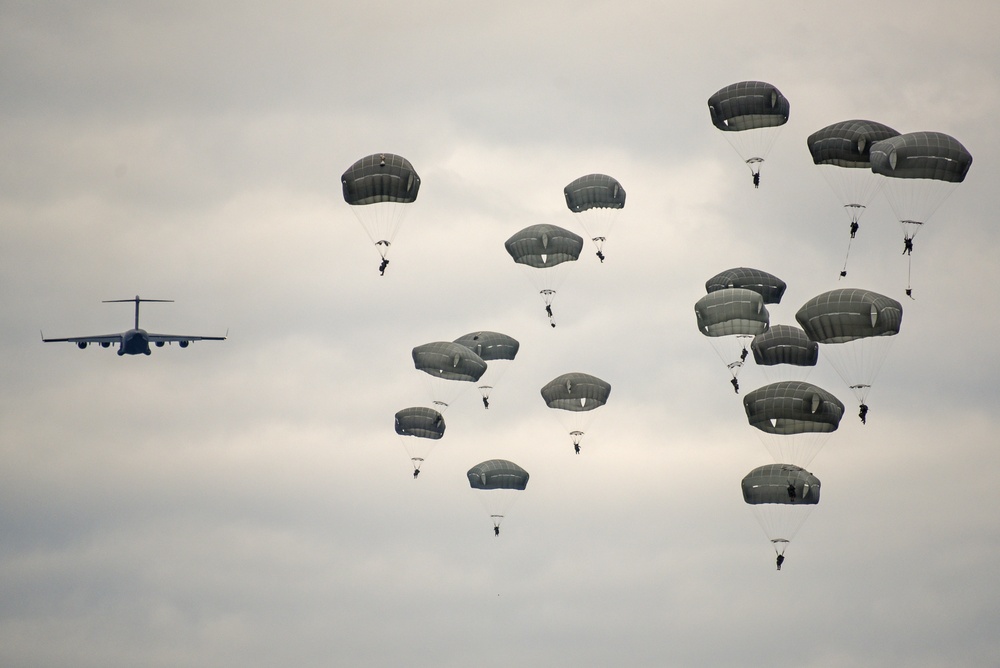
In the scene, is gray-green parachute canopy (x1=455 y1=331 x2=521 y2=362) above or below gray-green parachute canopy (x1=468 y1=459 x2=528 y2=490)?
above

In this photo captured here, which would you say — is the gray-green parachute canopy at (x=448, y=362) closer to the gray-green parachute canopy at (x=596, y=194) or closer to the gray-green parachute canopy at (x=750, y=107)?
the gray-green parachute canopy at (x=596, y=194)

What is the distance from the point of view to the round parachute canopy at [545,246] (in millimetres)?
83562

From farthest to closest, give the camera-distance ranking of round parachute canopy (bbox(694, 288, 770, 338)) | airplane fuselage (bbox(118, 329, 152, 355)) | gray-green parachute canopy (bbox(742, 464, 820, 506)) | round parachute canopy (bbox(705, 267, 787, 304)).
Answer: airplane fuselage (bbox(118, 329, 152, 355)), round parachute canopy (bbox(705, 267, 787, 304)), round parachute canopy (bbox(694, 288, 770, 338)), gray-green parachute canopy (bbox(742, 464, 820, 506))

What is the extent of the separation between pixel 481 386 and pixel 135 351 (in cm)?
5724

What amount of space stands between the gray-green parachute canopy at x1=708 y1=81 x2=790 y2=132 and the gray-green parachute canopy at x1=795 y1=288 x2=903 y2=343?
12928 mm

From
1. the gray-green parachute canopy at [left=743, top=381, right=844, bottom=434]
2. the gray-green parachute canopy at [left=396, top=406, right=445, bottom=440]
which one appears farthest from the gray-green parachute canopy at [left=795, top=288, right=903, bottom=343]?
the gray-green parachute canopy at [left=396, top=406, right=445, bottom=440]

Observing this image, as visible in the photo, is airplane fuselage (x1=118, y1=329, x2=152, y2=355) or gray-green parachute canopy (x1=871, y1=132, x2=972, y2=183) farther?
airplane fuselage (x1=118, y1=329, x2=152, y2=355)

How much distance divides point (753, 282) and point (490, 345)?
58.4 ft

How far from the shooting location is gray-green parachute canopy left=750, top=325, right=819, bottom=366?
74.7 m

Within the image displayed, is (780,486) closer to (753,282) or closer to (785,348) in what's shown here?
(785,348)

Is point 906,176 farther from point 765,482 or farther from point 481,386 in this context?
point 481,386

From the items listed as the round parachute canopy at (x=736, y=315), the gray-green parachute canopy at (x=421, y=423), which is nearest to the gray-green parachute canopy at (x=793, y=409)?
the round parachute canopy at (x=736, y=315)

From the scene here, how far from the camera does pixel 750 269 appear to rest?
278 ft

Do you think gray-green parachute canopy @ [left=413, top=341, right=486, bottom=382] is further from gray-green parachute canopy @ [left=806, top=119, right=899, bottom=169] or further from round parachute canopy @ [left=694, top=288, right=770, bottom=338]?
gray-green parachute canopy @ [left=806, top=119, right=899, bottom=169]
